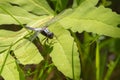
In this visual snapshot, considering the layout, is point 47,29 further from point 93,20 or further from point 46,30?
point 93,20

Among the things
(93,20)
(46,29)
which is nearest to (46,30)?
(46,29)

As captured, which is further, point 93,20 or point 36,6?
point 36,6

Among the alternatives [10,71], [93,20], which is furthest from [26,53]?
[93,20]

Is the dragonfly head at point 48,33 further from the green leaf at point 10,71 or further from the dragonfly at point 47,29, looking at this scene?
the green leaf at point 10,71

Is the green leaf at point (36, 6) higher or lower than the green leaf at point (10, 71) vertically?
higher

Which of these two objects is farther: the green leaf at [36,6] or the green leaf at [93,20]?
the green leaf at [36,6]

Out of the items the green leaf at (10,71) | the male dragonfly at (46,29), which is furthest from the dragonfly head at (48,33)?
the green leaf at (10,71)

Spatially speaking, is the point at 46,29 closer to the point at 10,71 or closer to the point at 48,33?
the point at 48,33

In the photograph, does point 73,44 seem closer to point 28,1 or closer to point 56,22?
point 56,22

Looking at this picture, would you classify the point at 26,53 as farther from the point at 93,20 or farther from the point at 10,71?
the point at 93,20

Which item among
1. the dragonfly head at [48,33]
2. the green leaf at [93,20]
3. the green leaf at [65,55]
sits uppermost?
the green leaf at [93,20]
